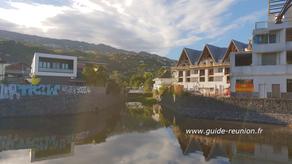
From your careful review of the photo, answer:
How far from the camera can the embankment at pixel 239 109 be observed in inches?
1275

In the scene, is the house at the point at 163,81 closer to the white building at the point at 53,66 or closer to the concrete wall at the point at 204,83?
the concrete wall at the point at 204,83

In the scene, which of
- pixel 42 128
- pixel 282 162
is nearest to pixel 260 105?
pixel 282 162

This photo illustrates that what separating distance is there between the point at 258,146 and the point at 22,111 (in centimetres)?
3073

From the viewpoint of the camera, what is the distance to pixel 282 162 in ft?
61.5

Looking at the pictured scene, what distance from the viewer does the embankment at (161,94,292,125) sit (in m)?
32.4

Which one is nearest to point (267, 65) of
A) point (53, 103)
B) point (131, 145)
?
point (131, 145)

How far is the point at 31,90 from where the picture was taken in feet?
125

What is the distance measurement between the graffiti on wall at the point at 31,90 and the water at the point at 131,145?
4809 millimetres

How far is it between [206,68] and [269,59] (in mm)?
22385

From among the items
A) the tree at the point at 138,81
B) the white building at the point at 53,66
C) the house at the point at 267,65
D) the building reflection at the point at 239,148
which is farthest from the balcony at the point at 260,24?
the tree at the point at 138,81

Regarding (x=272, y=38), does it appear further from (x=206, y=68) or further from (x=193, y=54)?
(x=193, y=54)

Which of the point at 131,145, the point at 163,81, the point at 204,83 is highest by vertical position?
the point at 163,81

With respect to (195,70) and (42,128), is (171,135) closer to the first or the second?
(42,128)

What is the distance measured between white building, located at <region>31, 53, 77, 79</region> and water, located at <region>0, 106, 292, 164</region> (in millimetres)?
25305
